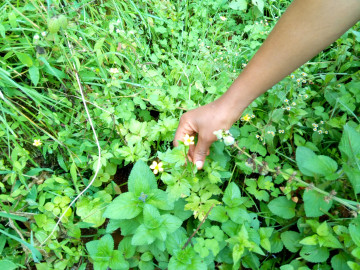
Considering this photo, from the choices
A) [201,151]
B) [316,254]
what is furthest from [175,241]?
[316,254]

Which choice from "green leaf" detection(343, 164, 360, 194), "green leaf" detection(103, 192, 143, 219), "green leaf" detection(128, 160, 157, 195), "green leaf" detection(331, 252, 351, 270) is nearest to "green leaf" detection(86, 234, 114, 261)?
"green leaf" detection(103, 192, 143, 219)

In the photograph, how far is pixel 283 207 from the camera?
5.17 ft

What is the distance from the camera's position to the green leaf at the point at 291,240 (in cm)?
150

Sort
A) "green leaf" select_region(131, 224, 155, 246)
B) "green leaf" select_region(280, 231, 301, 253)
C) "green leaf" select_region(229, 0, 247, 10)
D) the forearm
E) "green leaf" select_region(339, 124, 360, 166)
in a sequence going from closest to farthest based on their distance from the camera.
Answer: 1. the forearm
2. "green leaf" select_region(131, 224, 155, 246)
3. "green leaf" select_region(339, 124, 360, 166)
4. "green leaf" select_region(280, 231, 301, 253)
5. "green leaf" select_region(229, 0, 247, 10)

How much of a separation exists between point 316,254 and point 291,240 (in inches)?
5.7

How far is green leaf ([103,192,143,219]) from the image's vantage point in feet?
4.41

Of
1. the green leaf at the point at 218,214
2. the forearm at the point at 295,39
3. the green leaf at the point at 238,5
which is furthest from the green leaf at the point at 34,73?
the green leaf at the point at 238,5

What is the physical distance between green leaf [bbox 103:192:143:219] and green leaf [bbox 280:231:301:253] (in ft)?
2.67

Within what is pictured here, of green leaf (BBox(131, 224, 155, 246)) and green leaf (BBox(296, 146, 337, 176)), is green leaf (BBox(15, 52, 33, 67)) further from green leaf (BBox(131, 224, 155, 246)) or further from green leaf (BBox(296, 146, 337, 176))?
green leaf (BBox(296, 146, 337, 176))

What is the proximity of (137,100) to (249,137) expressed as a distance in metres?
0.81

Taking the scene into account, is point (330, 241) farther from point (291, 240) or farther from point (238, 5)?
point (238, 5)

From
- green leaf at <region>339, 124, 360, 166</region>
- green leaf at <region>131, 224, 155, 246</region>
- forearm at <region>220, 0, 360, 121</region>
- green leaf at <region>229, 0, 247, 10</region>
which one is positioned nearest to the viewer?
forearm at <region>220, 0, 360, 121</region>

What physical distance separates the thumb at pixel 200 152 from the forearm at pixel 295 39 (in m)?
0.25

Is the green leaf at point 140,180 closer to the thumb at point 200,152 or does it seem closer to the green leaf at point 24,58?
the thumb at point 200,152
